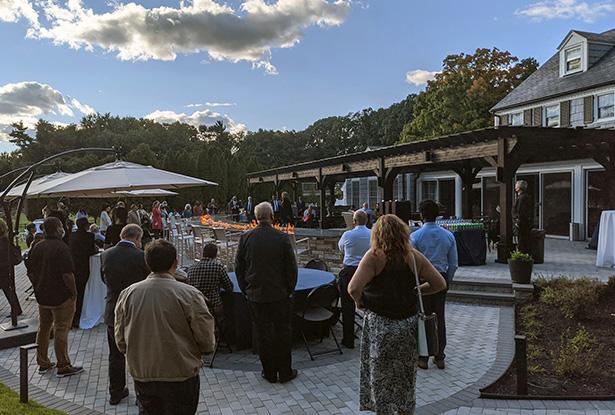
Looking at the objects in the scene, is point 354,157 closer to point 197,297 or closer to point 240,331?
point 240,331

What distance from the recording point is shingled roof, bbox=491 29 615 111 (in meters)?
15.8

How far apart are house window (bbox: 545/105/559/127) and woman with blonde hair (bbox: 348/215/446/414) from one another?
16.9m

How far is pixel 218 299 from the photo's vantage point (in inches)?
209

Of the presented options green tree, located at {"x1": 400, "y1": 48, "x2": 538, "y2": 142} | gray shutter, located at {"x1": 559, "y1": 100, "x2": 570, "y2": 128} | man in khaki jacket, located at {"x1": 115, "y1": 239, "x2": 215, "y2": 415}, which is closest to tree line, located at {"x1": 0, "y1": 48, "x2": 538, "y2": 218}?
green tree, located at {"x1": 400, "y1": 48, "x2": 538, "y2": 142}

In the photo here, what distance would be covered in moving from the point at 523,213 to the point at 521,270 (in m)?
2.58

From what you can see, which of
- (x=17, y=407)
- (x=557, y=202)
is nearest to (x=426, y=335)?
(x=17, y=407)

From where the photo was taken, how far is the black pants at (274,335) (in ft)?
14.7

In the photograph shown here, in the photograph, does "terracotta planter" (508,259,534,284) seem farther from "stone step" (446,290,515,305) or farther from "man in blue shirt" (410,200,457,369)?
"man in blue shirt" (410,200,457,369)

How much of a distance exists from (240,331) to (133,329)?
3.10 metres

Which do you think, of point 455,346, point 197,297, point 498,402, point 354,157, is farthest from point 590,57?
point 197,297

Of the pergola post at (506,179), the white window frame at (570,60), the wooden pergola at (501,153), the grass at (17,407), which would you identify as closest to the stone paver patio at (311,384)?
the grass at (17,407)

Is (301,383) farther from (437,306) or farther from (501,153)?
(501,153)

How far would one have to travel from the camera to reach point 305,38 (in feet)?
59.8

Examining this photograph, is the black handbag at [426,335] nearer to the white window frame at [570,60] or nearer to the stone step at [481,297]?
the stone step at [481,297]
